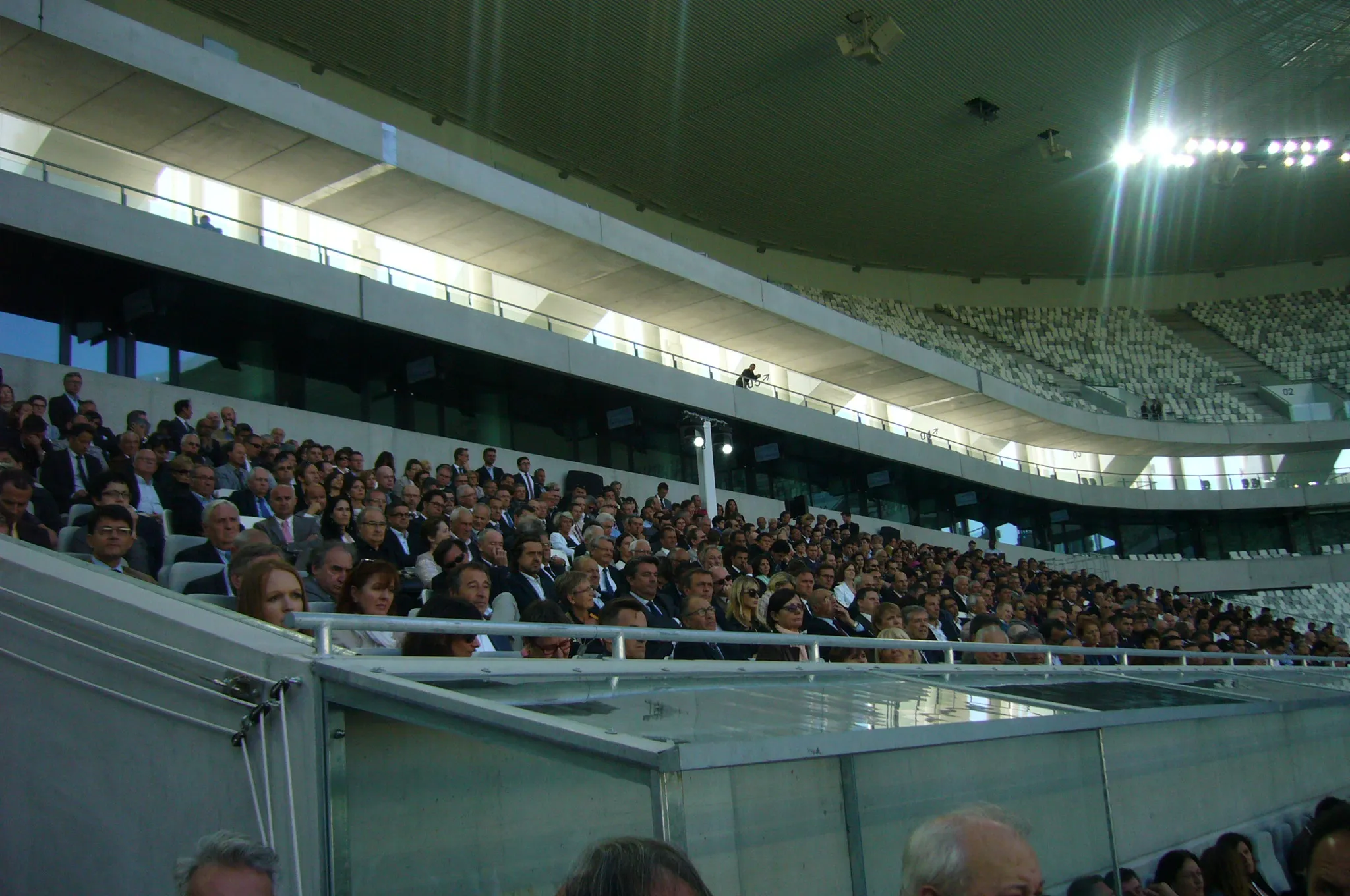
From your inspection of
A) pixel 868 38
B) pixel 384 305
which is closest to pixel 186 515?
pixel 384 305

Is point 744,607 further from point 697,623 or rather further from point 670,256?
point 670,256

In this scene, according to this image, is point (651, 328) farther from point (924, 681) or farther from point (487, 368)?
point (924, 681)

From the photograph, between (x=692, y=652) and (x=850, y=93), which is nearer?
(x=692, y=652)

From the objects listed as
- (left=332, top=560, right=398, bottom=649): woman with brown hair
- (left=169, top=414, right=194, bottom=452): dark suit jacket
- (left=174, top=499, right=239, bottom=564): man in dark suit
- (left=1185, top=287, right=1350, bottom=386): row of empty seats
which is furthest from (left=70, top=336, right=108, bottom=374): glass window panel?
(left=1185, top=287, right=1350, bottom=386): row of empty seats

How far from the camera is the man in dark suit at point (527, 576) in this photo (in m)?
6.29

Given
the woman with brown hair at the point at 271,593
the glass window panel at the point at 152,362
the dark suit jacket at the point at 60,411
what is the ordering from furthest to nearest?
the glass window panel at the point at 152,362, the dark suit jacket at the point at 60,411, the woman with brown hair at the point at 271,593

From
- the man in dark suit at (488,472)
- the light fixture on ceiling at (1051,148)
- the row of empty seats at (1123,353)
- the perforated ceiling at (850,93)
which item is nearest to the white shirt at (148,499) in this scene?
the man in dark suit at (488,472)

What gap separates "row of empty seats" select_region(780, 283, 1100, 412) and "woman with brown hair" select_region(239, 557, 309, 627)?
25457 mm

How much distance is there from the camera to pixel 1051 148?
25.1 meters

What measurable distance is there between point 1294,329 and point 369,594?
38.9 m

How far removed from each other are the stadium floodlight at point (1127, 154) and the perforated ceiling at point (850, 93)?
37 centimetres

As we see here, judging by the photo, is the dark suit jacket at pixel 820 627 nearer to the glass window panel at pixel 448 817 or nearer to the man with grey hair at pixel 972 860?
the glass window panel at pixel 448 817

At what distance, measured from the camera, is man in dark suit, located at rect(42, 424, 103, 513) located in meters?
7.64

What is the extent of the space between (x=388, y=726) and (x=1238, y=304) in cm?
3994
